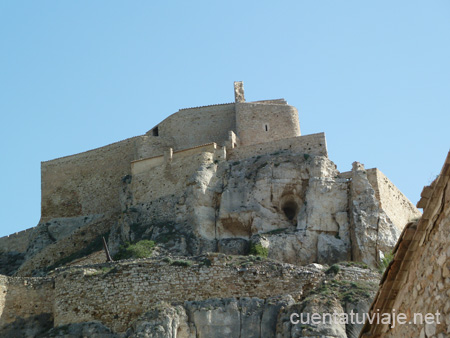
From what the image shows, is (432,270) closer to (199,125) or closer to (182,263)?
(182,263)

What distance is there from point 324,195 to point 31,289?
14188 mm

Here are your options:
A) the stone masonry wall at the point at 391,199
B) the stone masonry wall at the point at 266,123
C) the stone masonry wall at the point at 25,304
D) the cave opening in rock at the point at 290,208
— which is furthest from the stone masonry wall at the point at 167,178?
the stone masonry wall at the point at 25,304

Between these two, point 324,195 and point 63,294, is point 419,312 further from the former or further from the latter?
point 324,195

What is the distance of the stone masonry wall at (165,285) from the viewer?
25688 mm

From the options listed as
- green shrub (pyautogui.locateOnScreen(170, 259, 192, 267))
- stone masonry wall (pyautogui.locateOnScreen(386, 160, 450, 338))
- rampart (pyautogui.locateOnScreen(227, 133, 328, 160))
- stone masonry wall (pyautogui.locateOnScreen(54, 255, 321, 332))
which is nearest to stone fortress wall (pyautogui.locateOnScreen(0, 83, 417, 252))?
rampart (pyautogui.locateOnScreen(227, 133, 328, 160))

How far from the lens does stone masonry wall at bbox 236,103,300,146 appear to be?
43219mm

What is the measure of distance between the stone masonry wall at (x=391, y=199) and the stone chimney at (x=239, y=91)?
39.7ft

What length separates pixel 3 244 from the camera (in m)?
48.2

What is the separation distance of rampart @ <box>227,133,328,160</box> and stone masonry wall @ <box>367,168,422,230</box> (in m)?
3.10

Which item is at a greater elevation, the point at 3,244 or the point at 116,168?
the point at 116,168

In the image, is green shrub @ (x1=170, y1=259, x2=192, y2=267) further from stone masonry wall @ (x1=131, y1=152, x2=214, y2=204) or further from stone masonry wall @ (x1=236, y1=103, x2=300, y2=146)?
stone masonry wall @ (x1=236, y1=103, x2=300, y2=146)

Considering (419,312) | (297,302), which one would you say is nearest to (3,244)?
(297,302)

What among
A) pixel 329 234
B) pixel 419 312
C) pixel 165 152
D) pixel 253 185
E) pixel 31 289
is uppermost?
pixel 165 152

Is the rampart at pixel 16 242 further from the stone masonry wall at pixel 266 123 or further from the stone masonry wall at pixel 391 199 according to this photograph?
the stone masonry wall at pixel 391 199
